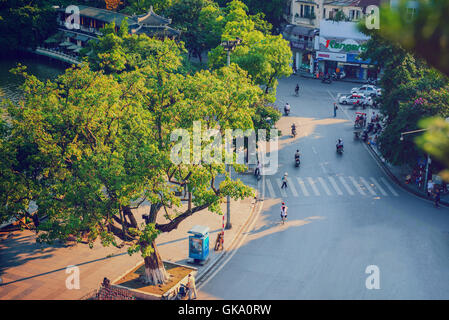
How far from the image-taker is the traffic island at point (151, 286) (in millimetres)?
22125

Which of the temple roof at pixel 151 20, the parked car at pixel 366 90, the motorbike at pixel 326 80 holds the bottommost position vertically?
the parked car at pixel 366 90

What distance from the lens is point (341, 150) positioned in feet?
140

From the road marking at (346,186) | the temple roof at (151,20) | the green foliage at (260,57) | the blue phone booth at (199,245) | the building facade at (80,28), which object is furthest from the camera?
the building facade at (80,28)

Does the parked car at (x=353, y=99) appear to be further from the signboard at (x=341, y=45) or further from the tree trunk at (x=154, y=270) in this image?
the tree trunk at (x=154, y=270)

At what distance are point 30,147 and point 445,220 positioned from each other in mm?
24172

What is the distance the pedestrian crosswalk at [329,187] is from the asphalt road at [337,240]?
71 mm

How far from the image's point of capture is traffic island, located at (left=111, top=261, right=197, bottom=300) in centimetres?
2212

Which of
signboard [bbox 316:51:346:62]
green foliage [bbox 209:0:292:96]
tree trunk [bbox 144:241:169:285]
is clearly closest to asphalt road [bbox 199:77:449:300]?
tree trunk [bbox 144:241:169:285]

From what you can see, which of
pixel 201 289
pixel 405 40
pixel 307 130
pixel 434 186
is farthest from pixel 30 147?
pixel 307 130

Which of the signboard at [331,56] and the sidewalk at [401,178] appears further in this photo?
the signboard at [331,56]

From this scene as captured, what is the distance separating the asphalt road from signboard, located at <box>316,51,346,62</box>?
27.7m

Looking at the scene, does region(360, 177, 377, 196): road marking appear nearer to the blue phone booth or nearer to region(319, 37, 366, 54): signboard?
the blue phone booth

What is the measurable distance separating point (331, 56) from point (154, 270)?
52612mm
